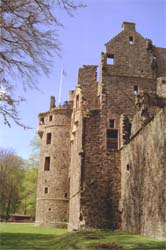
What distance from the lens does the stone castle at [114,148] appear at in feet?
47.2

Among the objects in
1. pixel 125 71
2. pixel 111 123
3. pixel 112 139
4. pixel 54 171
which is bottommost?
pixel 54 171

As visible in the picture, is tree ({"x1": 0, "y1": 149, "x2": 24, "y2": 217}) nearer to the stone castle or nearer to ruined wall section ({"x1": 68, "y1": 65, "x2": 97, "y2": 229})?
the stone castle

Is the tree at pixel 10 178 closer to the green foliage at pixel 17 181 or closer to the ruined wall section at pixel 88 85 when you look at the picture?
the green foliage at pixel 17 181

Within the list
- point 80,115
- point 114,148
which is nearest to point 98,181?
point 114,148

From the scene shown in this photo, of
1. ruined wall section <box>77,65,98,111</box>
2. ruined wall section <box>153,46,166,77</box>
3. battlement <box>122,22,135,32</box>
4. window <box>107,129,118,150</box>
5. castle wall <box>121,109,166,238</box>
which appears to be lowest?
castle wall <box>121,109,166,238</box>

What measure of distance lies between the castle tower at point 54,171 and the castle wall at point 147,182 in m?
9.05

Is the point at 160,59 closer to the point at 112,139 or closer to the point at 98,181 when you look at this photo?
the point at 112,139

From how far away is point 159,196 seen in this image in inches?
483

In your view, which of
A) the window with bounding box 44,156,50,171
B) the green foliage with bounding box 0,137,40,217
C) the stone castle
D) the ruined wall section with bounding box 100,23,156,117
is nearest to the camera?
the stone castle

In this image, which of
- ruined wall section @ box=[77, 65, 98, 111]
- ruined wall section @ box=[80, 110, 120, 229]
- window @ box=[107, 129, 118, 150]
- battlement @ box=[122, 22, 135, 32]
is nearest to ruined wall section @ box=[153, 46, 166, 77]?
battlement @ box=[122, 22, 135, 32]

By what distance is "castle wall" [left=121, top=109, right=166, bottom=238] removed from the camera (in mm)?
12320

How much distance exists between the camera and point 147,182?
13930 mm

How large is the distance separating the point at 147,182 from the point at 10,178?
31699mm

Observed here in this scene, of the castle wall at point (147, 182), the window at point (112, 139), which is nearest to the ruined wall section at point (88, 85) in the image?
the window at point (112, 139)
